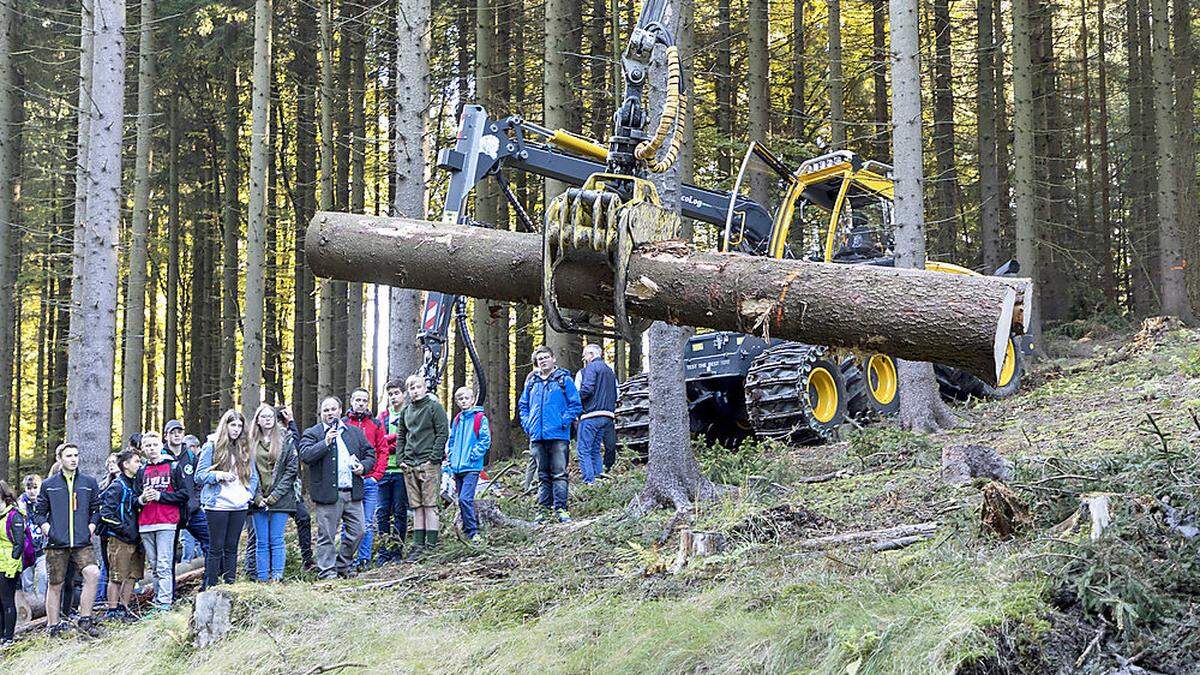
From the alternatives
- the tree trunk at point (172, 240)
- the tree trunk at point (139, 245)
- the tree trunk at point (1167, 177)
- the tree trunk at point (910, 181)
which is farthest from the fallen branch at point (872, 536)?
the tree trunk at point (172, 240)

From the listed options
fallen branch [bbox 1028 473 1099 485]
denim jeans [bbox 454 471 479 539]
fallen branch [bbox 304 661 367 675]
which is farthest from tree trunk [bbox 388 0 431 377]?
fallen branch [bbox 1028 473 1099 485]

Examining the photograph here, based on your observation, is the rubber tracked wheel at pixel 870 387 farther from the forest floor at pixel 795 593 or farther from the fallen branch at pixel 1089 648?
the fallen branch at pixel 1089 648

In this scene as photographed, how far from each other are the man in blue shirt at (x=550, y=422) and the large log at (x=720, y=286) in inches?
201

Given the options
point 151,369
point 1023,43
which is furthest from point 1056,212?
point 151,369

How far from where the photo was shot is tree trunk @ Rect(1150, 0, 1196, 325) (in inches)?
765

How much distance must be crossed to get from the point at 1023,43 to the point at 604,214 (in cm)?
1556

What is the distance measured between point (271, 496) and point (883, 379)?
8.35 m

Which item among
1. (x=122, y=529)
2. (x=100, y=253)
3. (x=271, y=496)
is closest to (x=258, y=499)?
(x=271, y=496)

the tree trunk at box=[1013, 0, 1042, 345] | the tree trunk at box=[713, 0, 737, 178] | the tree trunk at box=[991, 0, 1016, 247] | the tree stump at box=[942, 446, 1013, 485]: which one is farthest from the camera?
the tree trunk at box=[991, 0, 1016, 247]

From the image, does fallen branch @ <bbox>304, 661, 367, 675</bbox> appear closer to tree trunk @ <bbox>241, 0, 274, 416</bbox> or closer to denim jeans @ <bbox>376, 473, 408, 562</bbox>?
denim jeans @ <bbox>376, 473, 408, 562</bbox>

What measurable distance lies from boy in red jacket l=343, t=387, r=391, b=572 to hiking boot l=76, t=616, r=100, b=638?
220cm

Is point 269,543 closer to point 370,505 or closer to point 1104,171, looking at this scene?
point 370,505

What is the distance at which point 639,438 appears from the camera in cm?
1367

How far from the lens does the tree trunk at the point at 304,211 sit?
24.4 metres
